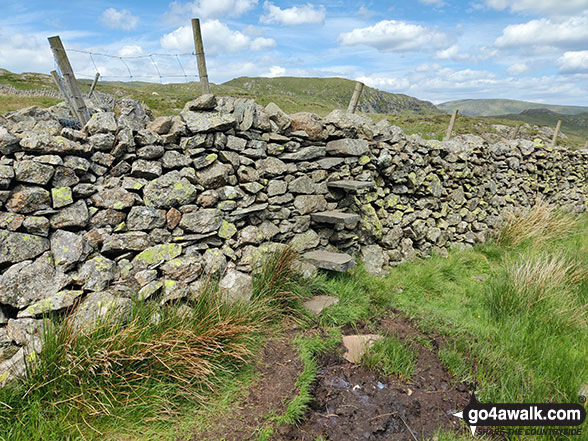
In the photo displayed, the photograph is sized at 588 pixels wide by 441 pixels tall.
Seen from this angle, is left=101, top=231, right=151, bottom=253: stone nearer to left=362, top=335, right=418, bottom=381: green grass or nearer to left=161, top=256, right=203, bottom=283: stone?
left=161, top=256, right=203, bottom=283: stone

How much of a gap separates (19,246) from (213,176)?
6.83 ft

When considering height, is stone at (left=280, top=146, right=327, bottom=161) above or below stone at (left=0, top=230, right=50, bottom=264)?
above

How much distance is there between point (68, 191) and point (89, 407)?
206 centimetres

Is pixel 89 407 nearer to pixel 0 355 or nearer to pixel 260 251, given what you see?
pixel 0 355

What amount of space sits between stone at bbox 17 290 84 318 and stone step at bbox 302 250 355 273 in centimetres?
292

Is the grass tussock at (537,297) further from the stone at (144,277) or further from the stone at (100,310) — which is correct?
the stone at (100,310)

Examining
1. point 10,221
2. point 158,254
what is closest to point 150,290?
point 158,254

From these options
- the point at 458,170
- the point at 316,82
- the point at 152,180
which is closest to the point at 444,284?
the point at 458,170

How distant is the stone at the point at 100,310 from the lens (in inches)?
120

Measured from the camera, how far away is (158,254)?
385 centimetres

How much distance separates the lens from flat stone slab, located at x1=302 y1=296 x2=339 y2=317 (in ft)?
14.4

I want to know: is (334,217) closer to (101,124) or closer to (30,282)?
(101,124)

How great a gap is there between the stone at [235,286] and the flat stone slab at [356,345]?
4.31 feet

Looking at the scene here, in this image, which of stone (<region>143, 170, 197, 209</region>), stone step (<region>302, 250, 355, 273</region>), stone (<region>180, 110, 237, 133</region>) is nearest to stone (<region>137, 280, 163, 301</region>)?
stone (<region>143, 170, 197, 209</region>)
